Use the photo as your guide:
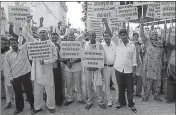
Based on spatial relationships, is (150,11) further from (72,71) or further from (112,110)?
(112,110)

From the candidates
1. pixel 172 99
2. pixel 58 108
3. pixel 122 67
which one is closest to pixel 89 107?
pixel 58 108

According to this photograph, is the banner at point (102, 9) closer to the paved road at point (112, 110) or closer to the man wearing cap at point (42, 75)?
the man wearing cap at point (42, 75)

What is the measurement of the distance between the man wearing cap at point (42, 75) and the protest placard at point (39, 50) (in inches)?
4.1

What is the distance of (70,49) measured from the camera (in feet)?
19.8

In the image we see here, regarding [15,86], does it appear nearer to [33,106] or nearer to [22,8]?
[33,106]

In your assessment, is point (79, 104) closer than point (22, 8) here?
Yes

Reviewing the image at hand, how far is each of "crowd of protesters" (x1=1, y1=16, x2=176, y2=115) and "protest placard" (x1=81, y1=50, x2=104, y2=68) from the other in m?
0.16

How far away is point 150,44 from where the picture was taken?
20.7 ft

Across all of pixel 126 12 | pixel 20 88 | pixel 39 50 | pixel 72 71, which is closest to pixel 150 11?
pixel 126 12

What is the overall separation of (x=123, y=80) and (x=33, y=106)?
2.52 metres

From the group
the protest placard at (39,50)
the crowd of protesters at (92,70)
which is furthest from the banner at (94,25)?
the protest placard at (39,50)

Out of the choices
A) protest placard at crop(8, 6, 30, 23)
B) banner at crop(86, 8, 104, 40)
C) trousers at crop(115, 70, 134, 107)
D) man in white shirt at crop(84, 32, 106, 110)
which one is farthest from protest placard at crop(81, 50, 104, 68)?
protest placard at crop(8, 6, 30, 23)

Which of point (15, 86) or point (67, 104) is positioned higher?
point (15, 86)

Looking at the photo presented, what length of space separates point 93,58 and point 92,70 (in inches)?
13.5
